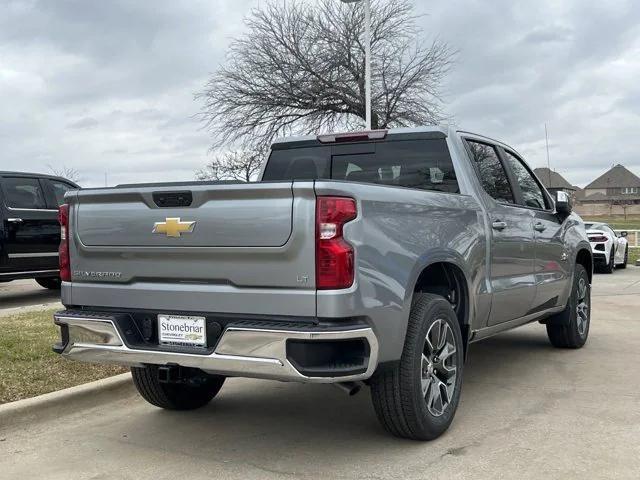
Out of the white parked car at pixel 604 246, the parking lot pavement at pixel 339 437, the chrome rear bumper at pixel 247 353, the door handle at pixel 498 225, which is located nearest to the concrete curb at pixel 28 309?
the parking lot pavement at pixel 339 437

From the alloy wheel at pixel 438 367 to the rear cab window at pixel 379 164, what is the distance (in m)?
1.17

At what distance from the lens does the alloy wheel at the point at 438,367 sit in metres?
4.23

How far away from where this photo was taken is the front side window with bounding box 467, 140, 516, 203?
17.6 feet

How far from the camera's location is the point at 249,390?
575 cm

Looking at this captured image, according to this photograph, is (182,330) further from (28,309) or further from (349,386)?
(28,309)

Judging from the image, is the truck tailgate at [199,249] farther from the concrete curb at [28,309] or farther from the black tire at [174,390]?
the concrete curb at [28,309]

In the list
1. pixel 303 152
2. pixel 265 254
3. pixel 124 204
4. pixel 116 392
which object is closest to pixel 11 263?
pixel 116 392

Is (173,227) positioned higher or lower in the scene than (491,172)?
lower

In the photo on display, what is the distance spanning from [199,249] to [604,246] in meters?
15.7

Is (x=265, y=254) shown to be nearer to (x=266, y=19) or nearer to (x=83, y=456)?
(x=83, y=456)

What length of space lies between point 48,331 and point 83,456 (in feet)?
10.2

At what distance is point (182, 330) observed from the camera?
3.84 meters

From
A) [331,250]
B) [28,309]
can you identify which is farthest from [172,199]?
[28,309]

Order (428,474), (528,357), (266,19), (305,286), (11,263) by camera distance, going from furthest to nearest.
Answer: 1. (266,19)
2. (11,263)
3. (528,357)
4. (428,474)
5. (305,286)
